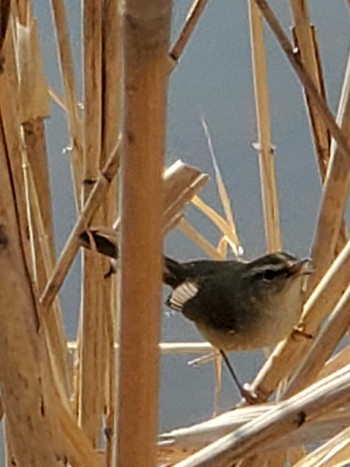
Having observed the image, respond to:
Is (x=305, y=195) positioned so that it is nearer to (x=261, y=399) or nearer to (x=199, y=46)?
(x=199, y=46)


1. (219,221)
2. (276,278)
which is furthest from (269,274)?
(219,221)

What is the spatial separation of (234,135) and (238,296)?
994mm

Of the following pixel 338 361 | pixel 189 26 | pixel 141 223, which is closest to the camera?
pixel 141 223

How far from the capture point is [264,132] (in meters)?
0.88

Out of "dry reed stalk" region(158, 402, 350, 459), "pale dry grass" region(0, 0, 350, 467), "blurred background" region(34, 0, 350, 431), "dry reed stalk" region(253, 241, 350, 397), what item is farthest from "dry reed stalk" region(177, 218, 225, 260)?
"blurred background" region(34, 0, 350, 431)

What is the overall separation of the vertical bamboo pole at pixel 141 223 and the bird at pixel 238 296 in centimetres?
44

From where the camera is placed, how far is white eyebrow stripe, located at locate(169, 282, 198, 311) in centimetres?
95

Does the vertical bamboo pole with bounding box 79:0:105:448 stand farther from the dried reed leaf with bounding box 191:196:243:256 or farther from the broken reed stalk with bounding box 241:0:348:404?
the dried reed leaf with bounding box 191:196:243:256

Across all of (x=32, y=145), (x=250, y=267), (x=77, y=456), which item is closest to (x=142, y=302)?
(x=77, y=456)

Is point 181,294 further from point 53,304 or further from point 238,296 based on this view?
point 53,304

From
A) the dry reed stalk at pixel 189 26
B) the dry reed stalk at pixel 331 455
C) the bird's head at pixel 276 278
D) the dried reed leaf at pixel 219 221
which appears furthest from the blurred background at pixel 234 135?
the dry reed stalk at pixel 189 26

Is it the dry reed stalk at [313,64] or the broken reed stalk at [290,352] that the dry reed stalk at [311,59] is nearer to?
the dry reed stalk at [313,64]

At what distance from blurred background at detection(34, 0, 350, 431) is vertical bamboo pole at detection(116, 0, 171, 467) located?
1.40m

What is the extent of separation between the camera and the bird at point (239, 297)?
2.88 ft
